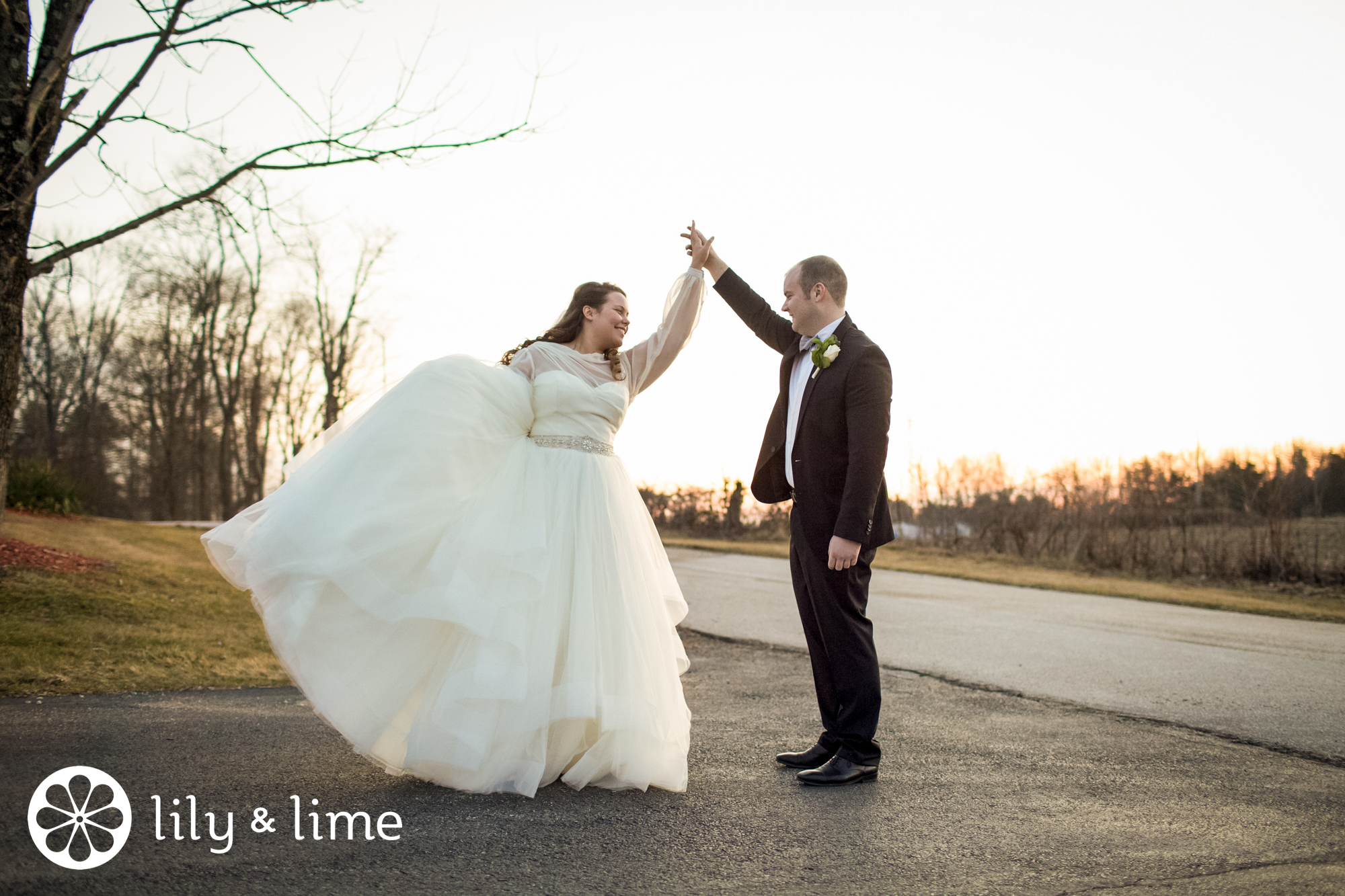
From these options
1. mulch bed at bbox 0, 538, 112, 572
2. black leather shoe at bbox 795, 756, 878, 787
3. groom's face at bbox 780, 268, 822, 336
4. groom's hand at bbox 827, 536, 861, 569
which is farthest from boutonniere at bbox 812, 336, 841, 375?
mulch bed at bbox 0, 538, 112, 572

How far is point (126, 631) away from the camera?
6809mm

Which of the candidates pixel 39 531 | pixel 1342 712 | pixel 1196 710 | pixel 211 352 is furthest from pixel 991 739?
pixel 211 352

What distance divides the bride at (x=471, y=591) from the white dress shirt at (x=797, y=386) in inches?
34.0

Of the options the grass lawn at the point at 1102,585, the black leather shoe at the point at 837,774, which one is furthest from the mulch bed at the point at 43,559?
the grass lawn at the point at 1102,585

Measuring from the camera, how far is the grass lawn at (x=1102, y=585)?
484 inches

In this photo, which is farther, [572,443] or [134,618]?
[134,618]

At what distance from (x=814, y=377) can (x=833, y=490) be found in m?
0.58

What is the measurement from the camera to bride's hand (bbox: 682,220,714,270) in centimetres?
461

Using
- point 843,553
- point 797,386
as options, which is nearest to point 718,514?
point 797,386

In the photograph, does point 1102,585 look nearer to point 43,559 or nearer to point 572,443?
point 572,443

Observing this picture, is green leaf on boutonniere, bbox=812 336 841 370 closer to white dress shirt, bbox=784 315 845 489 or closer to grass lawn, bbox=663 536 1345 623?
white dress shirt, bbox=784 315 845 489

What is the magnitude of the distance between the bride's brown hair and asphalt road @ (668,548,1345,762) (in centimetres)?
432

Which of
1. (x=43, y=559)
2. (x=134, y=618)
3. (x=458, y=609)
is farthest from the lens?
(x=43, y=559)

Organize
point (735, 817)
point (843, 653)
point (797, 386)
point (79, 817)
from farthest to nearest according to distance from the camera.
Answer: point (797, 386)
point (843, 653)
point (735, 817)
point (79, 817)
